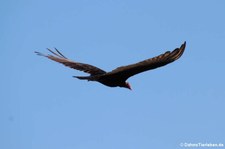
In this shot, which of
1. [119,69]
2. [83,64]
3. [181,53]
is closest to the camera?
[181,53]

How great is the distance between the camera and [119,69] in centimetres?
1978

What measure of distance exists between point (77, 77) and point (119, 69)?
4.22 ft

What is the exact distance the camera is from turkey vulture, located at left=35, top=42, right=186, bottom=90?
1872 cm

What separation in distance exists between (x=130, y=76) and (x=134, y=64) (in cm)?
134

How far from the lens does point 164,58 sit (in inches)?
741

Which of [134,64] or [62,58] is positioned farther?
[62,58]

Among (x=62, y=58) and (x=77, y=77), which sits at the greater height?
(x=62, y=58)

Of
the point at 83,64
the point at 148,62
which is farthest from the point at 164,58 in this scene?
the point at 83,64

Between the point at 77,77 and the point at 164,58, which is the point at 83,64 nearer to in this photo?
the point at 77,77

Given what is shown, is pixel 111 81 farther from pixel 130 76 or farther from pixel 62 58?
pixel 62 58

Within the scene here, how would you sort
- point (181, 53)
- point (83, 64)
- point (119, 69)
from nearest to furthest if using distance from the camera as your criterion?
point (181, 53), point (119, 69), point (83, 64)

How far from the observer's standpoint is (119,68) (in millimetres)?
19734

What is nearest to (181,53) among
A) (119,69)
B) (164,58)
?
(164,58)

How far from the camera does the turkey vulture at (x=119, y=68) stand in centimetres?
1872
